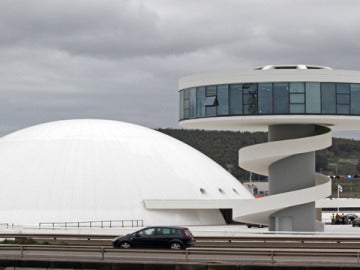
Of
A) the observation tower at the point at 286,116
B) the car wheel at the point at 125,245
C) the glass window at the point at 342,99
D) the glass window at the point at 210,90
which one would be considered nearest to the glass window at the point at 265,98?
the observation tower at the point at 286,116

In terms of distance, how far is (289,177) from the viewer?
5772 centimetres

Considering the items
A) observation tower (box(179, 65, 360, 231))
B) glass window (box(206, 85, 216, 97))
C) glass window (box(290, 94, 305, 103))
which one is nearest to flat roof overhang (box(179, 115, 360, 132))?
observation tower (box(179, 65, 360, 231))

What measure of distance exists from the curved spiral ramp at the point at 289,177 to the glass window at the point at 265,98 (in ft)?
6.75

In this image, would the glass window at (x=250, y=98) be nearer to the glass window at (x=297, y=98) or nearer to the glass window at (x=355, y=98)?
the glass window at (x=297, y=98)

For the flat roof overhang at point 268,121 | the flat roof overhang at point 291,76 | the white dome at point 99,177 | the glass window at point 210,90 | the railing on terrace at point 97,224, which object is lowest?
the railing on terrace at point 97,224

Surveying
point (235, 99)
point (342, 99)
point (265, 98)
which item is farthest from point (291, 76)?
point (235, 99)

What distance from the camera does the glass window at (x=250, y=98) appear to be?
188 feet

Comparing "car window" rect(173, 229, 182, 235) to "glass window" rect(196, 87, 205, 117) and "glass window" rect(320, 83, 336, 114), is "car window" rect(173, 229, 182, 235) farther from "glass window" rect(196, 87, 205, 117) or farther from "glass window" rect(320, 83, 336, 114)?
"glass window" rect(196, 87, 205, 117)

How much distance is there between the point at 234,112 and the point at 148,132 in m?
24.9

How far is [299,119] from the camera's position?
56531 millimetres

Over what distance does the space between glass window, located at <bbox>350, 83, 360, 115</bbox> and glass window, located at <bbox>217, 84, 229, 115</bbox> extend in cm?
789

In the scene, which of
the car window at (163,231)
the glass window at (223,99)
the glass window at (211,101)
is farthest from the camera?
the glass window at (211,101)

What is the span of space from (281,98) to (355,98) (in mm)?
4854

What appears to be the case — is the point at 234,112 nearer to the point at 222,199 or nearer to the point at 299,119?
the point at 299,119
